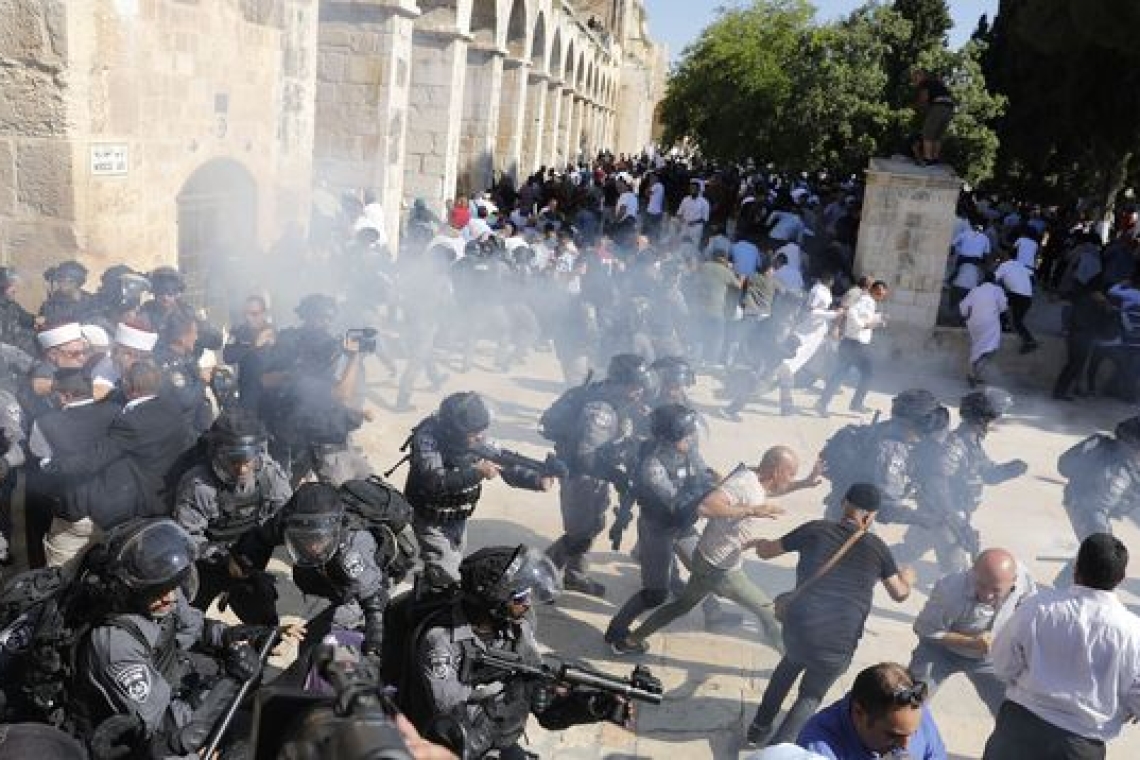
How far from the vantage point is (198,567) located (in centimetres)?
403

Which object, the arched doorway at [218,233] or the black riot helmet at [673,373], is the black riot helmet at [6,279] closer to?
the arched doorway at [218,233]

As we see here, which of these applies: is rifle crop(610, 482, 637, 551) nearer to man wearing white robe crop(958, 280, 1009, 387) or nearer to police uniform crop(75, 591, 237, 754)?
police uniform crop(75, 591, 237, 754)

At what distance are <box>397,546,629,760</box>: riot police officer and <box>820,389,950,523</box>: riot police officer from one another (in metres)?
2.75

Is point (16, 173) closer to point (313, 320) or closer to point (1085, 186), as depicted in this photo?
point (313, 320)

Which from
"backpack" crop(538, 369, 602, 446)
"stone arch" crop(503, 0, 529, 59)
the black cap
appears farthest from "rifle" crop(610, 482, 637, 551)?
"stone arch" crop(503, 0, 529, 59)

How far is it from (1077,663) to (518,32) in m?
19.3

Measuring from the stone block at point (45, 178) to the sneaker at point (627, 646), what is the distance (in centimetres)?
501

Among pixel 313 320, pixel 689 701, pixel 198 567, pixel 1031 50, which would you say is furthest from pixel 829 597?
pixel 1031 50

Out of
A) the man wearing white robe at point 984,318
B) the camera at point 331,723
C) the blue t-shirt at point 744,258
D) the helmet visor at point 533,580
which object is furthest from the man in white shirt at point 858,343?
the camera at point 331,723

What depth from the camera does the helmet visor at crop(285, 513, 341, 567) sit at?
350 cm

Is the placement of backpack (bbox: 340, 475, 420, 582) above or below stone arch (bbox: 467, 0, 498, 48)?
below

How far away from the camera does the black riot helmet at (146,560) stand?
2.84 meters

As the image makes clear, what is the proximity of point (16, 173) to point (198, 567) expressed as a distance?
4401 millimetres

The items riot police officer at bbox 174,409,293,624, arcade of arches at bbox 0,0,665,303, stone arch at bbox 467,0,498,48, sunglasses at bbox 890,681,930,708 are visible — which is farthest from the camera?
stone arch at bbox 467,0,498,48
